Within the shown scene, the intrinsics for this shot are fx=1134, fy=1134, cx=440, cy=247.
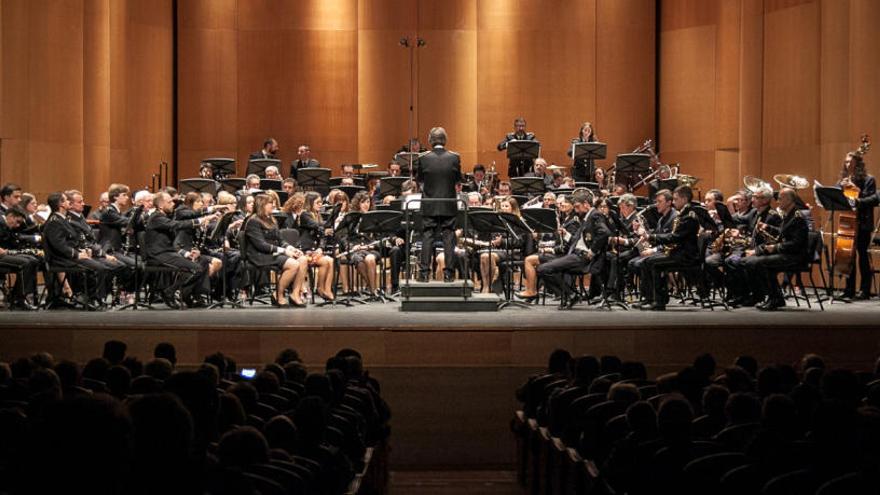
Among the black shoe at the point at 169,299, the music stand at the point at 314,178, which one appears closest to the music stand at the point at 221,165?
the music stand at the point at 314,178

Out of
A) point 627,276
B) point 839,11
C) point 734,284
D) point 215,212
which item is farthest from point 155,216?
point 839,11

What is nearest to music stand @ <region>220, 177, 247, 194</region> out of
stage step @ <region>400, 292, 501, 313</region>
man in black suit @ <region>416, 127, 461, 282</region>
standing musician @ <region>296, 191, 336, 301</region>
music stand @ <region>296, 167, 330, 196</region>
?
music stand @ <region>296, 167, 330, 196</region>

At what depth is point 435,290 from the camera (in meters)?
12.5

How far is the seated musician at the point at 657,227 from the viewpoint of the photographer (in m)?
12.7

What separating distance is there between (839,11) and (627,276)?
5552 millimetres

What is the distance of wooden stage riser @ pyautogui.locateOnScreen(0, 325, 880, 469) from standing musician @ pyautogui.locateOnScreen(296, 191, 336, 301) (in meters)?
3.28

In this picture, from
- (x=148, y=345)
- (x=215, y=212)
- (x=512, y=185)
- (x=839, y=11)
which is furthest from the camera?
(x=839, y=11)

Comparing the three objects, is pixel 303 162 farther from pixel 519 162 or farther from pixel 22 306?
pixel 22 306

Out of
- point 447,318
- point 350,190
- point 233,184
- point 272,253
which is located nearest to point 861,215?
point 447,318

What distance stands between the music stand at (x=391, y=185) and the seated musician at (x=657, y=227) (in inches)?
152

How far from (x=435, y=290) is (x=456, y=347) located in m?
2.19

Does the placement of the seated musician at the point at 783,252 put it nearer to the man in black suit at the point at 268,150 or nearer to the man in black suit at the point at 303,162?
the man in black suit at the point at 303,162

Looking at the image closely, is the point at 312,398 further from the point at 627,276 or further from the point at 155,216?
the point at 627,276

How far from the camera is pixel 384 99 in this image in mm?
21250
